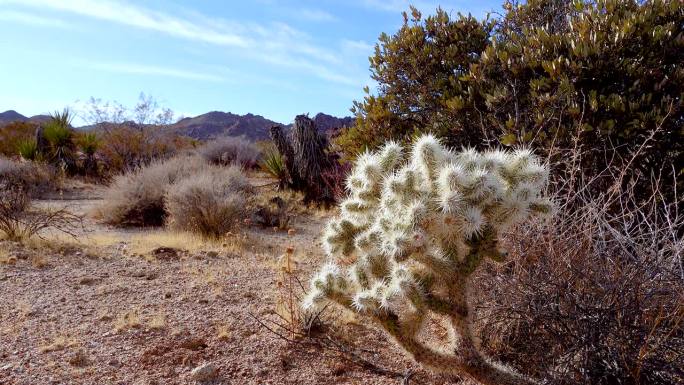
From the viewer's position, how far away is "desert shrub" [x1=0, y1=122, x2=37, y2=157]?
20781 mm

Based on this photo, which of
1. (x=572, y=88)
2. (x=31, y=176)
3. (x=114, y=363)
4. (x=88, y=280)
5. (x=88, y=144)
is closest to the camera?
(x=114, y=363)

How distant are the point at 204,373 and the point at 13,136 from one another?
24250mm

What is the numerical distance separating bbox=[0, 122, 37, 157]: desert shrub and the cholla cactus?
20.1 metres

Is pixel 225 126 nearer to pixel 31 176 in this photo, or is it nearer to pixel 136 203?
A: pixel 31 176

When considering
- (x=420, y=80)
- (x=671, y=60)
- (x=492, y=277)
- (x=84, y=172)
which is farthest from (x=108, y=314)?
(x=84, y=172)

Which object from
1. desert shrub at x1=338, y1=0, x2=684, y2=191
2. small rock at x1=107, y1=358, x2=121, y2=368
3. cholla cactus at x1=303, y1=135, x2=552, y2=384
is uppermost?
desert shrub at x1=338, y1=0, x2=684, y2=191

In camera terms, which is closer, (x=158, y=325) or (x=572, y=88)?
(x=158, y=325)

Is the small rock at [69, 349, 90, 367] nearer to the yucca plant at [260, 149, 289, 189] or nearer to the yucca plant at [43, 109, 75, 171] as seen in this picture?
the yucca plant at [260, 149, 289, 189]

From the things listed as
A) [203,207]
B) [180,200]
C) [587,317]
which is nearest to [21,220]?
[180,200]

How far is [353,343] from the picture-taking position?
367cm

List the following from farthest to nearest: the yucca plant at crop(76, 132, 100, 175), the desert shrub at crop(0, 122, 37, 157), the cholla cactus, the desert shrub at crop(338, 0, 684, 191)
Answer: the desert shrub at crop(0, 122, 37, 157) → the yucca plant at crop(76, 132, 100, 175) → the desert shrub at crop(338, 0, 684, 191) → the cholla cactus

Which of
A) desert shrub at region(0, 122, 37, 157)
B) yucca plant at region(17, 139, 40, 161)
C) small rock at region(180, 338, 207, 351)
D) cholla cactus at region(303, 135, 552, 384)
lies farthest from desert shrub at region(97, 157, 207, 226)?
desert shrub at region(0, 122, 37, 157)

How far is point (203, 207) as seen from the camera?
26.6 ft

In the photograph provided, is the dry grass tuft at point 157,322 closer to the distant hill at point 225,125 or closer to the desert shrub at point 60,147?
the desert shrub at point 60,147
